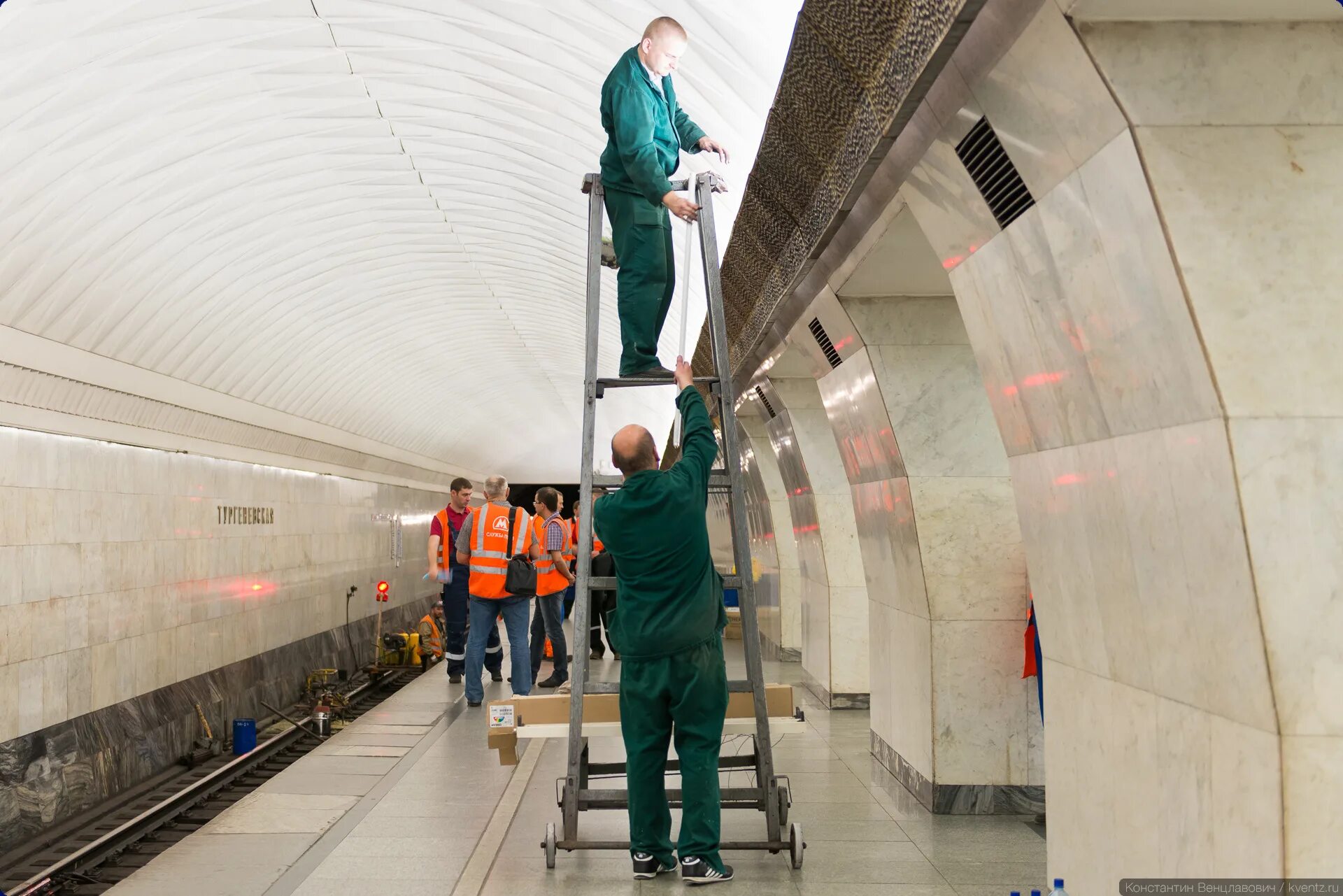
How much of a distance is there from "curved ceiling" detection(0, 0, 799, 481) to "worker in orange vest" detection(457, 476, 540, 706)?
124 inches

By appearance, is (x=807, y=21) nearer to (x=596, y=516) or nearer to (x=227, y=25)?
(x=596, y=516)

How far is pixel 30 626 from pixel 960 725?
290 inches

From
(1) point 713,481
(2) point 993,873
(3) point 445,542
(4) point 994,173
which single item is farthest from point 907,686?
(3) point 445,542

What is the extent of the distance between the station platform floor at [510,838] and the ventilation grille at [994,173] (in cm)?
278

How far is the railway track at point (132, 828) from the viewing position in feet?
26.9

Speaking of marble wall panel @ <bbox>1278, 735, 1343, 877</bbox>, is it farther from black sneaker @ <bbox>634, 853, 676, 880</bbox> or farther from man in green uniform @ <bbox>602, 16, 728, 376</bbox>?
man in green uniform @ <bbox>602, 16, 728, 376</bbox>

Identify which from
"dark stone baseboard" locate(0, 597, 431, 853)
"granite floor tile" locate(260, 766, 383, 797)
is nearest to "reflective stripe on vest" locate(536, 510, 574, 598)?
"granite floor tile" locate(260, 766, 383, 797)

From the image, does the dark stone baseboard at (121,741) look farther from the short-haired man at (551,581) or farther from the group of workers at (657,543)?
the group of workers at (657,543)

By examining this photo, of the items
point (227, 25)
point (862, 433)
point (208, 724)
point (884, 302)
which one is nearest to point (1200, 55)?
point (884, 302)

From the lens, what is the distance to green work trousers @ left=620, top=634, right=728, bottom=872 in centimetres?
479

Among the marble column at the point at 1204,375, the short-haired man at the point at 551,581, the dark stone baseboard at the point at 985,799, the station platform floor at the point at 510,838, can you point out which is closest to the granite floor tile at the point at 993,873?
the station platform floor at the point at 510,838

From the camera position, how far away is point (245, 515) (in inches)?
603

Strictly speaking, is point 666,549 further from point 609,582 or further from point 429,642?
point 429,642

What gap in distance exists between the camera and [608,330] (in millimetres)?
20438
